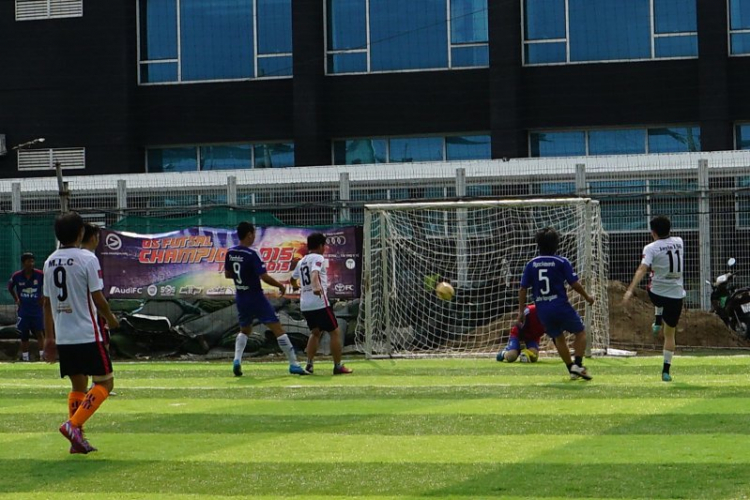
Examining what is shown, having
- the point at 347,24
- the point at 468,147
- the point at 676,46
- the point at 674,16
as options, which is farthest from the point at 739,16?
the point at 347,24

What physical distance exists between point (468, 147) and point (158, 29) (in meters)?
9.45

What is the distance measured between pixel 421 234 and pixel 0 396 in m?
9.78

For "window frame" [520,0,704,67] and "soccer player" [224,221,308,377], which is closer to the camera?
"soccer player" [224,221,308,377]

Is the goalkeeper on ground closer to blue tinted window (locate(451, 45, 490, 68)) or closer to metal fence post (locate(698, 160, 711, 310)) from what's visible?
metal fence post (locate(698, 160, 711, 310))

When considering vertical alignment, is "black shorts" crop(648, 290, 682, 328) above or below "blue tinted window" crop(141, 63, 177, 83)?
below

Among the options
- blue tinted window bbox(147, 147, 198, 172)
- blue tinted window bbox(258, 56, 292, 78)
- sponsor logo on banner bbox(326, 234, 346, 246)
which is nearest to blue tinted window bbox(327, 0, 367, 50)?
blue tinted window bbox(258, 56, 292, 78)

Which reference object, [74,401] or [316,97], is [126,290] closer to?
[74,401]

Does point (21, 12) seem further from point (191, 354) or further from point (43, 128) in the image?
point (191, 354)

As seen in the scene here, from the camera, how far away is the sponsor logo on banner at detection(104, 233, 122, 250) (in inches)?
956

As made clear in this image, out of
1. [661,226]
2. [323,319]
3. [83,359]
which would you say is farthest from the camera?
[323,319]

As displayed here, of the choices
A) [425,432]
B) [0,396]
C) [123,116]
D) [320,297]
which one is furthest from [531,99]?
[425,432]

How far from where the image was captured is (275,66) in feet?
125

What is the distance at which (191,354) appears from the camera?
23.8 metres

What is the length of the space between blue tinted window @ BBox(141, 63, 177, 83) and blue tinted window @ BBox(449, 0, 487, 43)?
8.02 metres
